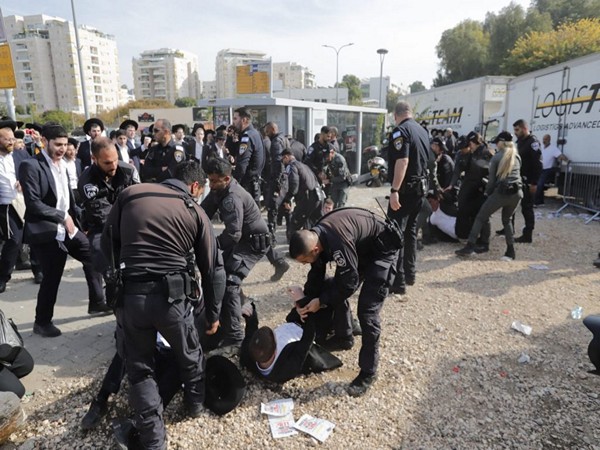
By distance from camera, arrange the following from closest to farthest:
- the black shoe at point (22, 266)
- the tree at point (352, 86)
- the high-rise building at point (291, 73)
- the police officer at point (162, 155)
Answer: the police officer at point (162, 155) < the black shoe at point (22, 266) < the tree at point (352, 86) < the high-rise building at point (291, 73)

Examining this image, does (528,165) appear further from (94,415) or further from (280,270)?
(94,415)

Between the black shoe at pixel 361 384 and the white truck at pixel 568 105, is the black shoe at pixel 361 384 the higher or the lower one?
the lower one

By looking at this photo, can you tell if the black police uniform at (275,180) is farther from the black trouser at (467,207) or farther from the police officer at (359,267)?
the police officer at (359,267)

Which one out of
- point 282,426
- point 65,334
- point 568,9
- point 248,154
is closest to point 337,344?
point 282,426

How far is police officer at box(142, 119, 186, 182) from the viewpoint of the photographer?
580 cm

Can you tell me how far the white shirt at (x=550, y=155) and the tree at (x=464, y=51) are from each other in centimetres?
3365

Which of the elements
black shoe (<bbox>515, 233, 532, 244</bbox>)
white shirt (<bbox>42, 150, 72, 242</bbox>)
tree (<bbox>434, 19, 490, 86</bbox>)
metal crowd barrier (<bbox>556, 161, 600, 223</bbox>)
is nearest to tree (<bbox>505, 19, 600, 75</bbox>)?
tree (<bbox>434, 19, 490, 86</bbox>)

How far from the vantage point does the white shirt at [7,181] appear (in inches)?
193

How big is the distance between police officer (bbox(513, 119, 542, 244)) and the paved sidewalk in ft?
21.1

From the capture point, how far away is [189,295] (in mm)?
2445

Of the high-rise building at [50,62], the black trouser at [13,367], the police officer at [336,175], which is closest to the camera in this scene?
the black trouser at [13,367]

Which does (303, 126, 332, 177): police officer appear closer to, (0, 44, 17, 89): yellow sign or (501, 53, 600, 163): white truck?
(0, 44, 17, 89): yellow sign

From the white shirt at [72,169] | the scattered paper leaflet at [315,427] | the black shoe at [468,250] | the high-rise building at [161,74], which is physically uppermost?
the high-rise building at [161,74]

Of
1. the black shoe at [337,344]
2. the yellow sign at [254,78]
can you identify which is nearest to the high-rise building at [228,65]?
the yellow sign at [254,78]
